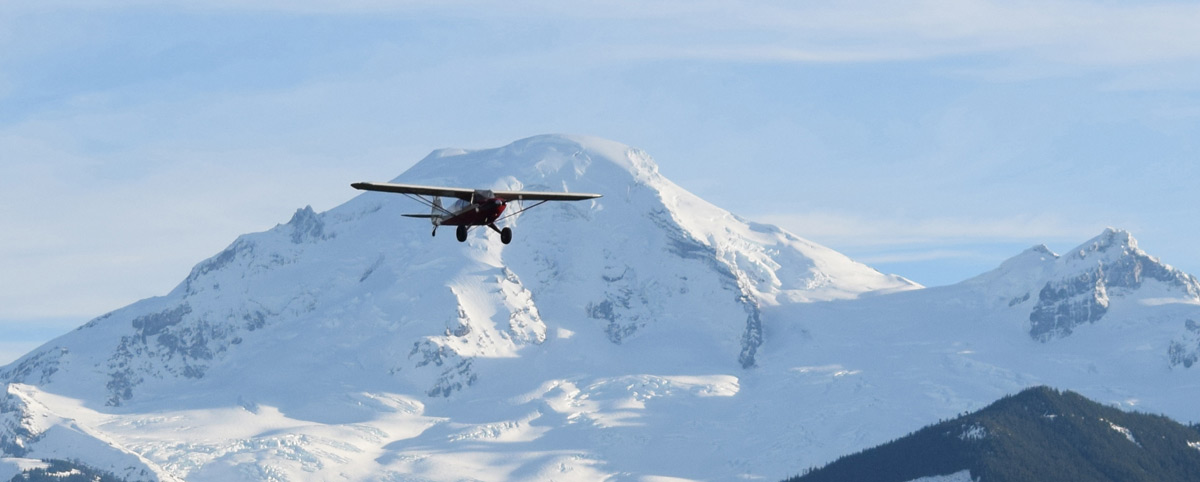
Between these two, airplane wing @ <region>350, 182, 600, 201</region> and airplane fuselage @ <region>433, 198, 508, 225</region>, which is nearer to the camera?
airplane wing @ <region>350, 182, 600, 201</region>

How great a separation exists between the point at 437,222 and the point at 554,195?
34.6 ft

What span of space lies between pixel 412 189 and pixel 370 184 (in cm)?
486

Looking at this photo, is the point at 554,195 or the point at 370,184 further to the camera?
the point at 554,195

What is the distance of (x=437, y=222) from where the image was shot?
182m

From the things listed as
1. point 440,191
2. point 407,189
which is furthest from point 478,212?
point 407,189

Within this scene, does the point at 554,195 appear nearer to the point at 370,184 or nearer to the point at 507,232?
the point at 507,232

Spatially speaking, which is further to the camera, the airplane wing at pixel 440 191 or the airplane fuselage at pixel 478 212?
the airplane fuselage at pixel 478 212

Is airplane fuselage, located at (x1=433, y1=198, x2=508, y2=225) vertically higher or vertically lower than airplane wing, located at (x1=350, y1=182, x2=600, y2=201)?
lower

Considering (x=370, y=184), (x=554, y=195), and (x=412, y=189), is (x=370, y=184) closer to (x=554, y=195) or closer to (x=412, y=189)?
(x=412, y=189)

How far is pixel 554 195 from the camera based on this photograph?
18388cm

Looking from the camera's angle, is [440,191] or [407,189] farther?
[440,191]

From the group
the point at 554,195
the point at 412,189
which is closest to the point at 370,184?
the point at 412,189

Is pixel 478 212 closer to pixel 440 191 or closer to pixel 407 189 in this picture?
pixel 440 191

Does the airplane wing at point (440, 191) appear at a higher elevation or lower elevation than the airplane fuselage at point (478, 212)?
higher
